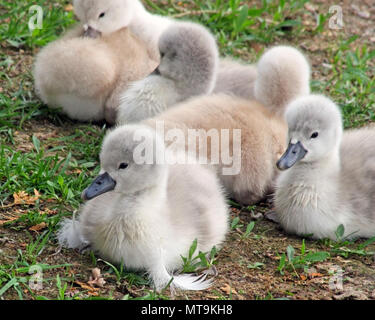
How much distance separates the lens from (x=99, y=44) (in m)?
5.01

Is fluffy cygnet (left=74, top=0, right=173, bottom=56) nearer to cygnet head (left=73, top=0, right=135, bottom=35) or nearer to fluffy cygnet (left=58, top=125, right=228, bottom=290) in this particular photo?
cygnet head (left=73, top=0, right=135, bottom=35)

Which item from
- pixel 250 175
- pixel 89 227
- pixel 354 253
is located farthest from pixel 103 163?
pixel 354 253

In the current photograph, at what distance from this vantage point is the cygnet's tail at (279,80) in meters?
4.48

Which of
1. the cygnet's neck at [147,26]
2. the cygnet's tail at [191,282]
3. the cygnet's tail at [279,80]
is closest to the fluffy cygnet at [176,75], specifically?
the cygnet's tail at [279,80]

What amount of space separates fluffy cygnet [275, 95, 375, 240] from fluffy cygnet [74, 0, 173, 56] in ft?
5.21

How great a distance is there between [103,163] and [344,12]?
390 cm

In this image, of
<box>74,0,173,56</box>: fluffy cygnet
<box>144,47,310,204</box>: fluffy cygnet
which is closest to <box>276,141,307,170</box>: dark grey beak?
<box>144,47,310,204</box>: fluffy cygnet

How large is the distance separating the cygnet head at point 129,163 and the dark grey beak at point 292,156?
2.23 ft

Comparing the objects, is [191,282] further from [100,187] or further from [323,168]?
[323,168]

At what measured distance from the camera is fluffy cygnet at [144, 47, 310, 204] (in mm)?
4113

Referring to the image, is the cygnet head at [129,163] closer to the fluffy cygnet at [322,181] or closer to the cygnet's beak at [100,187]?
the cygnet's beak at [100,187]

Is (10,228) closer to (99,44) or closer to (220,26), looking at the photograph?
(99,44)

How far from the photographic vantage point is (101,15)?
5113 mm
